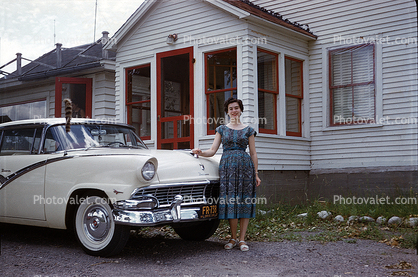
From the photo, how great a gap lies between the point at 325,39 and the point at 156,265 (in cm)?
755

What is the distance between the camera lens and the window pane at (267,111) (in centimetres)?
957

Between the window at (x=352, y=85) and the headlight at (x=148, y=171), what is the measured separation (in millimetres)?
6462

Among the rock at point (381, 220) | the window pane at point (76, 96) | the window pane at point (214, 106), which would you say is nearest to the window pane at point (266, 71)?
the window pane at point (214, 106)

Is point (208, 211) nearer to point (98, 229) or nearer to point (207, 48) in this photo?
point (98, 229)

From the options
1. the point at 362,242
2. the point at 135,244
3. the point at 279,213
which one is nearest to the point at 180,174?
the point at 135,244

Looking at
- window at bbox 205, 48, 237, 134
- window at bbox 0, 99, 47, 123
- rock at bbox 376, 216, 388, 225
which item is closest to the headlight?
rock at bbox 376, 216, 388, 225

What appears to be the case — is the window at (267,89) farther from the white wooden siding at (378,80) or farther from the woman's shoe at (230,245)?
the woman's shoe at (230,245)

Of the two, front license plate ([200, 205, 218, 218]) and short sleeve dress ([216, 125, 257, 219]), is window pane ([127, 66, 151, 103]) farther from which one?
front license plate ([200, 205, 218, 218])

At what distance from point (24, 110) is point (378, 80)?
36.5 feet

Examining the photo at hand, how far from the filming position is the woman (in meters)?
5.40

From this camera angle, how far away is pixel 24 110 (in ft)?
48.0

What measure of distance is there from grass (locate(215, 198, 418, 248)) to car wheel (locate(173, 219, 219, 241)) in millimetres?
598

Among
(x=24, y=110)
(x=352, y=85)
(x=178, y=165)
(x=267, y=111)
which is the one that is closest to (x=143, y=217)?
(x=178, y=165)

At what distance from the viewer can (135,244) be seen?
5.96 metres
